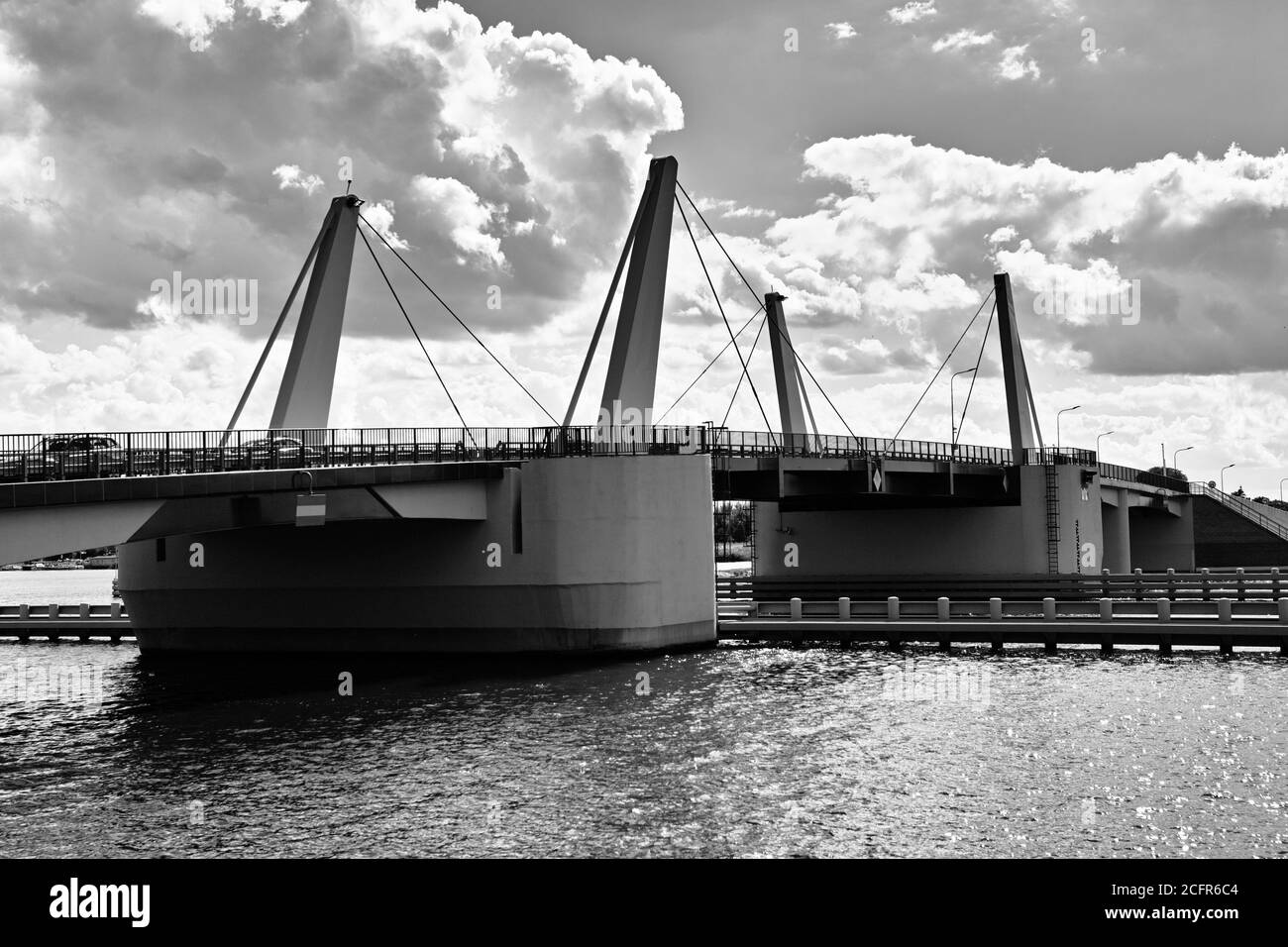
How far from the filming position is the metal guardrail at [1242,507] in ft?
365

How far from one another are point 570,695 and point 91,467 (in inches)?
631

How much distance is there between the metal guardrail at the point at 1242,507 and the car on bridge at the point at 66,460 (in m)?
107

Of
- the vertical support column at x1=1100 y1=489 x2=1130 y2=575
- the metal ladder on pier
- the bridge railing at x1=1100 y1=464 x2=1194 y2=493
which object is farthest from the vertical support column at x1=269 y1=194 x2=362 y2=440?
the vertical support column at x1=1100 y1=489 x2=1130 y2=575

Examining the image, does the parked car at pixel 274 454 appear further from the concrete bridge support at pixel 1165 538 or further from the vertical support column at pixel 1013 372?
the concrete bridge support at pixel 1165 538

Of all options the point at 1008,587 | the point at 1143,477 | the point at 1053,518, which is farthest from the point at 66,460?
the point at 1143,477

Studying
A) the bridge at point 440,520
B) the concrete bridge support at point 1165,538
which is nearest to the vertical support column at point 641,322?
the bridge at point 440,520

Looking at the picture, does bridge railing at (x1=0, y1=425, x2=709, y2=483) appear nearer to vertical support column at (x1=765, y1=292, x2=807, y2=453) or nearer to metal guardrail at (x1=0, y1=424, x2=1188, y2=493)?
metal guardrail at (x1=0, y1=424, x2=1188, y2=493)

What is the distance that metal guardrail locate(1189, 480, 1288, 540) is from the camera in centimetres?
11138

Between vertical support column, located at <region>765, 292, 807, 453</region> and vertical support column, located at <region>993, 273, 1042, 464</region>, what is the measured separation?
16006mm

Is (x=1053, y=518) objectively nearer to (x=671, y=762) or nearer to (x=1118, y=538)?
(x=1118, y=538)

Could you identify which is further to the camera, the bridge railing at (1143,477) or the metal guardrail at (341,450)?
the bridge railing at (1143,477)

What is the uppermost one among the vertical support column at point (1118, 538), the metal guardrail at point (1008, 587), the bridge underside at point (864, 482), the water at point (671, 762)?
the bridge underside at point (864, 482)

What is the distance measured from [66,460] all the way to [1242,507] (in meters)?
115

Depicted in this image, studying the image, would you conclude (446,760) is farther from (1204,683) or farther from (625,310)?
(625,310)
